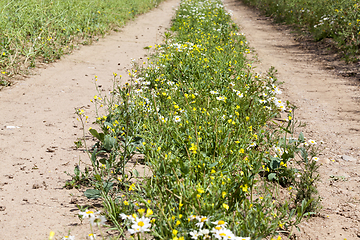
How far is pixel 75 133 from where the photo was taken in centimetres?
378

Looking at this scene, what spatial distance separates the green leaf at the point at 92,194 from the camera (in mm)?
2541

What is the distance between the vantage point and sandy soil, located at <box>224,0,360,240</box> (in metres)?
2.57

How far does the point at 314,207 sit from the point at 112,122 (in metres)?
2.19

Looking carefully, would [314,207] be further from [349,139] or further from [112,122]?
[112,122]

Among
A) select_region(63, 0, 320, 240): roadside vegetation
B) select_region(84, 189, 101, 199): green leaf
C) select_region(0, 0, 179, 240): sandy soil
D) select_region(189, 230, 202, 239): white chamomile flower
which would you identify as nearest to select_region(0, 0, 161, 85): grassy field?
select_region(0, 0, 179, 240): sandy soil

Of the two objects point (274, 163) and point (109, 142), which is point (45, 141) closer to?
point (109, 142)

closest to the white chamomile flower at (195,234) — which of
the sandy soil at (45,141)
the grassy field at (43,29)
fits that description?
the sandy soil at (45,141)

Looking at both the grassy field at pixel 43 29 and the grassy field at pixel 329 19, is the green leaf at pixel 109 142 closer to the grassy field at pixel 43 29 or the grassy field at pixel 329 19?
the grassy field at pixel 43 29

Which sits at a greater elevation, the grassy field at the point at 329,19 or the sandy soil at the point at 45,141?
the grassy field at the point at 329,19

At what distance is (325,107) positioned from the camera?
16.5ft

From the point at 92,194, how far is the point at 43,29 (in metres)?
5.32

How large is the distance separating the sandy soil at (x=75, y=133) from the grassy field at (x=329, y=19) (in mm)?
839

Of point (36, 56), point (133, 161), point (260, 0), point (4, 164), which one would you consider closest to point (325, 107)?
point (133, 161)

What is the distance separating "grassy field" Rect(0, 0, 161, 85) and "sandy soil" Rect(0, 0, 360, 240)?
1.06 feet
